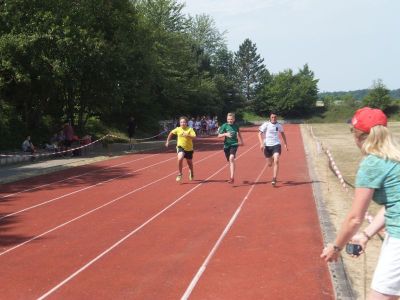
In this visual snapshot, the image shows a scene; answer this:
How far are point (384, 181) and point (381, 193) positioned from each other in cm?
8

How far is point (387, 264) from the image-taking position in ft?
10.2

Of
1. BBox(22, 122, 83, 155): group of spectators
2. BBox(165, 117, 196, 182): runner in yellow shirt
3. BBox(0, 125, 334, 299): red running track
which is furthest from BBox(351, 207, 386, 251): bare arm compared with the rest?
BBox(22, 122, 83, 155): group of spectators

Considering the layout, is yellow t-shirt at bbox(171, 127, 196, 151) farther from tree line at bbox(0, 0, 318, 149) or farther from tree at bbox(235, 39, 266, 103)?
tree at bbox(235, 39, 266, 103)

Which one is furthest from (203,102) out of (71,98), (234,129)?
(234,129)

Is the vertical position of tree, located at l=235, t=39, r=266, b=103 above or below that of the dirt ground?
above

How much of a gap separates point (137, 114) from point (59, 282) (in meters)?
33.2

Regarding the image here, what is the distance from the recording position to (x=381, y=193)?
3.10 meters

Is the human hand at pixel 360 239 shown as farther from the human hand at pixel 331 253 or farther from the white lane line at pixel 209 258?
the white lane line at pixel 209 258

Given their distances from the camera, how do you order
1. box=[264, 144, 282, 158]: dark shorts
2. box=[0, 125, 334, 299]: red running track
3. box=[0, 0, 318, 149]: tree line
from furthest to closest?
box=[0, 0, 318, 149]: tree line
box=[264, 144, 282, 158]: dark shorts
box=[0, 125, 334, 299]: red running track

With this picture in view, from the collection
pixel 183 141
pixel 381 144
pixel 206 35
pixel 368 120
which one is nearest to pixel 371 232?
pixel 381 144

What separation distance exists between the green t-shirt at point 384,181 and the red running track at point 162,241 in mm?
2564

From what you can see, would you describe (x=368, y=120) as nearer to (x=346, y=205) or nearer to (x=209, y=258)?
(x=209, y=258)

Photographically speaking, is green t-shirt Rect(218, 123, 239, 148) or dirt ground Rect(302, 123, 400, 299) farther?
green t-shirt Rect(218, 123, 239, 148)

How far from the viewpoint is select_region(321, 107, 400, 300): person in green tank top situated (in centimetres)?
304
